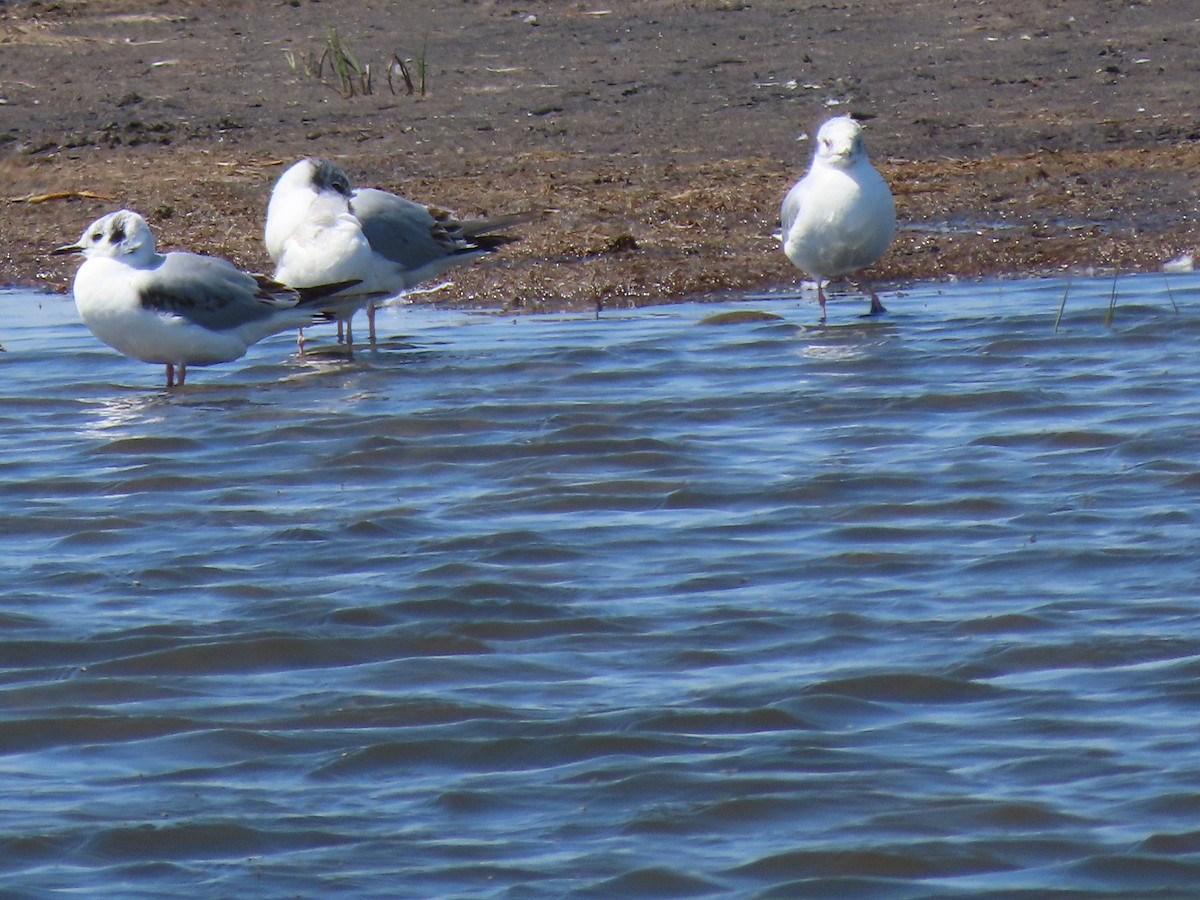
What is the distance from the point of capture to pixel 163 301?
8.41 m

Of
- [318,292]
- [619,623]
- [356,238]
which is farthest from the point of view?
[356,238]

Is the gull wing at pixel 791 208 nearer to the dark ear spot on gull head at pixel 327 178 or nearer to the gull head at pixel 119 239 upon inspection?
the dark ear spot on gull head at pixel 327 178

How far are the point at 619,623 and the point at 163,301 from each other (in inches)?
149

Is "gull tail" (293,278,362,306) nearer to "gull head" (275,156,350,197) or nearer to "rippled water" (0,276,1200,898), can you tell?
"rippled water" (0,276,1200,898)

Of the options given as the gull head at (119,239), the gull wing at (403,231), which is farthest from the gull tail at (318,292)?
the gull head at (119,239)

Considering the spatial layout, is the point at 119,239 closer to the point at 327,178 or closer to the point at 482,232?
the point at 327,178

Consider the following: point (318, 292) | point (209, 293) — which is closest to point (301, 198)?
point (318, 292)

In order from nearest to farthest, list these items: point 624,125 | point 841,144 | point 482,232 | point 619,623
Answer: point 619,623, point 841,144, point 482,232, point 624,125

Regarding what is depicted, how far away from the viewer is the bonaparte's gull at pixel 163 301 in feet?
27.5

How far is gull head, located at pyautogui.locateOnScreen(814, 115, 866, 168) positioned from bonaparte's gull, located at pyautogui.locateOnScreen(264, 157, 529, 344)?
1654mm

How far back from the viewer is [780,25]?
15250mm

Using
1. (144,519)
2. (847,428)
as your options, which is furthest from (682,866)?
(847,428)

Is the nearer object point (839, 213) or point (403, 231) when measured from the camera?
point (839, 213)

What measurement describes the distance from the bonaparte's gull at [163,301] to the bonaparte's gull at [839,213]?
2222 mm
